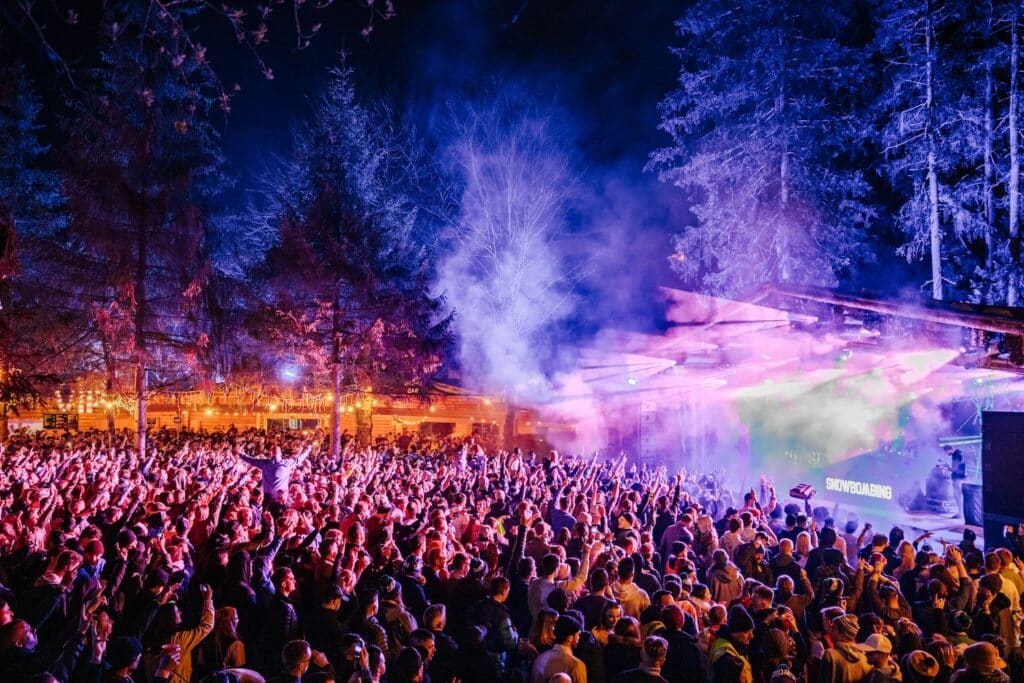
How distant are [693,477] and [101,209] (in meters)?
16.4

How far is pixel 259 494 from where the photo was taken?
10.5 metres

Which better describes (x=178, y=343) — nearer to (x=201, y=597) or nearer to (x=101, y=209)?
(x=101, y=209)

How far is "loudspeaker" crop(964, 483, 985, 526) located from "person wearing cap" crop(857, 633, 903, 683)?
38.0 feet

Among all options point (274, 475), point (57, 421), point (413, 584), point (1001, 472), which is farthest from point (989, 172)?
point (57, 421)

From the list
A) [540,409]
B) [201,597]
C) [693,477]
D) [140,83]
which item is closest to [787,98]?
[693,477]

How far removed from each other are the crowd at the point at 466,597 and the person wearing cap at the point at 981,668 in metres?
0.01

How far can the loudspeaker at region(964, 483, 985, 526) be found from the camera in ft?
47.4

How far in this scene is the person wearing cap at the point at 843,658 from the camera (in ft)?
15.9

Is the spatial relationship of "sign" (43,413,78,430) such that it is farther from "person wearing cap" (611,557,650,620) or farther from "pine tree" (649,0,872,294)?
"person wearing cap" (611,557,650,620)

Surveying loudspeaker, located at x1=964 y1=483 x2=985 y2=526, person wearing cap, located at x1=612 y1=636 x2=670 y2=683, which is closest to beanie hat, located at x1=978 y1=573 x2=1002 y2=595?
person wearing cap, located at x1=612 y1=636 x2=670 y2=683

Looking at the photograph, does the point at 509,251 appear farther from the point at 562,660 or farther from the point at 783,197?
the point at 562,660

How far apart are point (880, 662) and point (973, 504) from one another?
39.6 feet

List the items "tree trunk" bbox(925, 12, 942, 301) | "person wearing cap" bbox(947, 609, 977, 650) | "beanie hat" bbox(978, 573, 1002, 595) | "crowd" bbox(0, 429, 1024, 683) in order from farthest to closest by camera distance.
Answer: "tree trunk" bbox(925, 12, 942, 301)
"beanie hat" bbox(978, 573, 1002, 595)
"person wearing cap" bbox(947, 609, 977, 650)
"crowd" bbox(0, 429, 1024, 683)

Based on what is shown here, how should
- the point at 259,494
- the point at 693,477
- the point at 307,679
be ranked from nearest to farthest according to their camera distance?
the point at 307,679
the point at 259,494
the point at 693,477
